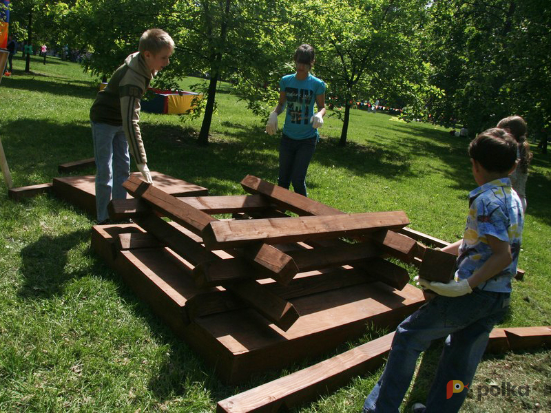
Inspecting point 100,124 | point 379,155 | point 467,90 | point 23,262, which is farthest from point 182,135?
point 467,90

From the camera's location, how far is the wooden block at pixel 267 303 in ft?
8.93

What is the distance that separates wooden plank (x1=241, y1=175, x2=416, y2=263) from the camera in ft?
11.7

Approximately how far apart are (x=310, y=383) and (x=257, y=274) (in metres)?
0.73

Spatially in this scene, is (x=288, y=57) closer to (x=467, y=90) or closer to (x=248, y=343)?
(x=248, y=343)

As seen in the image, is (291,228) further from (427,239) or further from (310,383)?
(427,239)

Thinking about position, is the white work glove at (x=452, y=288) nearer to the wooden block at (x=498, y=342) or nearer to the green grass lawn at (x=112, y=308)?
the green grass lawn at (x=112, y=308)

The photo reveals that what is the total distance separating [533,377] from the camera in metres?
3.40

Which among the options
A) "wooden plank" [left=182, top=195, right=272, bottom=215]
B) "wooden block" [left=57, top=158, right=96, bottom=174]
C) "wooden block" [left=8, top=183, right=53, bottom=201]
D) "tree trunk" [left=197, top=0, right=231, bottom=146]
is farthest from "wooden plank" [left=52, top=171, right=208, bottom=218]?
"tree trunk" [left=197, top=0, right=231, bottom=146]

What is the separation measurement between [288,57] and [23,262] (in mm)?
7576

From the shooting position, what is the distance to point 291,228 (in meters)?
3.05

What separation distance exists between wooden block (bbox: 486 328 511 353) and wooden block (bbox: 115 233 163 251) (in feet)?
8.90

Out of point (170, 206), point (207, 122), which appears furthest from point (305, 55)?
point (207, 122)

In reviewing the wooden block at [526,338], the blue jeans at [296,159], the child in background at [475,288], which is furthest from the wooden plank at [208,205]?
the wooden block at [526,338]

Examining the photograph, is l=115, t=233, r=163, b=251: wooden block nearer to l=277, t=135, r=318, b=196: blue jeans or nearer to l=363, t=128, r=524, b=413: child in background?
l=277, t=135, r=318, b=196: blue jeans
